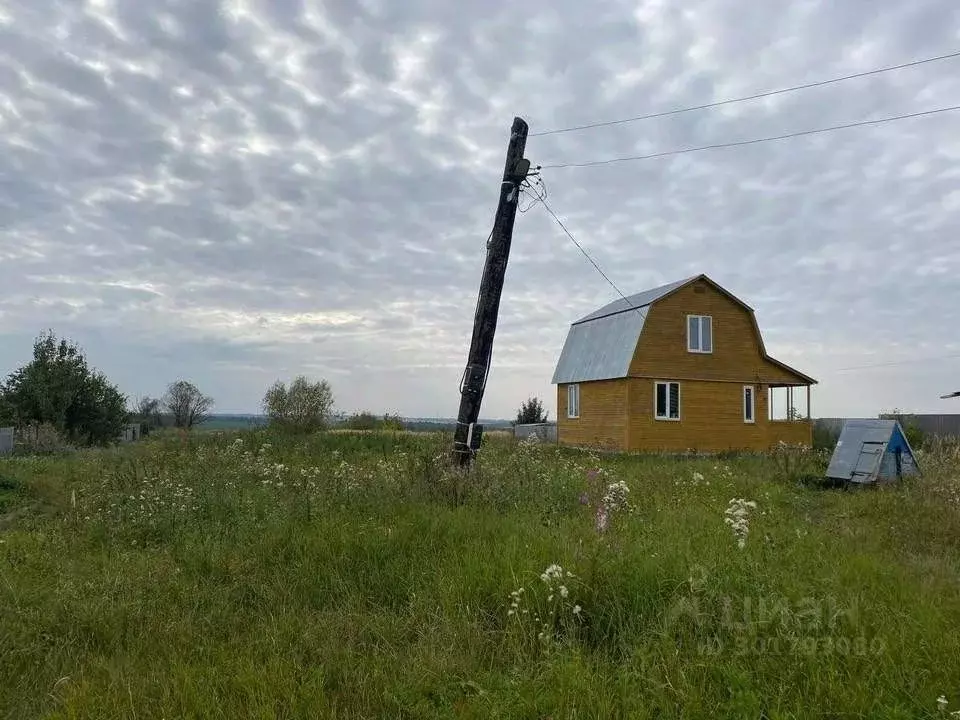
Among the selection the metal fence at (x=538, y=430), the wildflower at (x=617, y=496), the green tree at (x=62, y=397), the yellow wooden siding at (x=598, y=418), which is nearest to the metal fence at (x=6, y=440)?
the green tree at (x=62, y=397)

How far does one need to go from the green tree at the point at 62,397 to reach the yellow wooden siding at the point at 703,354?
24.7 m

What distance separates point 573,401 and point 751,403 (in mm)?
6766

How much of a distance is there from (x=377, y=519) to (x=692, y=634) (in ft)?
9.79

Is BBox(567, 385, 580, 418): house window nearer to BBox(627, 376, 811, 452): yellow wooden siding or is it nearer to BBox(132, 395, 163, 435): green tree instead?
BBox(627, 376, 811, 452): yellow wooden siding

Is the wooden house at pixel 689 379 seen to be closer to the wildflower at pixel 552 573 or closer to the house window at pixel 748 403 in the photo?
the house window at pixel 748 403

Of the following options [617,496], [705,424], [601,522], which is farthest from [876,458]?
[705,424]

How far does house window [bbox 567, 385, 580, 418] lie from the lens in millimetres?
27562

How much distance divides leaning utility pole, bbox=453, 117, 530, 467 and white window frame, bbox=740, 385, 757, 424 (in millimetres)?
18528

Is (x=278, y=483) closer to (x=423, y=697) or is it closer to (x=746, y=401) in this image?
(x=423, y=697)

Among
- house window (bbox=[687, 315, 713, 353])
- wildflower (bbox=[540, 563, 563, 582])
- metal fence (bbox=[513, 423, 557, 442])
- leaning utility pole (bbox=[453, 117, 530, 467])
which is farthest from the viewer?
metal fence (bbox=[513, 423, 557, 442])

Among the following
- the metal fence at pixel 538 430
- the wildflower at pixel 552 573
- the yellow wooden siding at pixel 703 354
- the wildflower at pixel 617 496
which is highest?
the yellow wooden siding at pixel 703 354

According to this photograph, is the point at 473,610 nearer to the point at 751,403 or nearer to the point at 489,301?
the point at 489,301

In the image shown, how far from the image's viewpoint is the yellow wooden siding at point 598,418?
23922 mm

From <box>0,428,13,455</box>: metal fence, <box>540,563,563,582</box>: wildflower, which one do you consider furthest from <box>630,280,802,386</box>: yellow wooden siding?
<box>0,428,13,455</box>: metal fence
